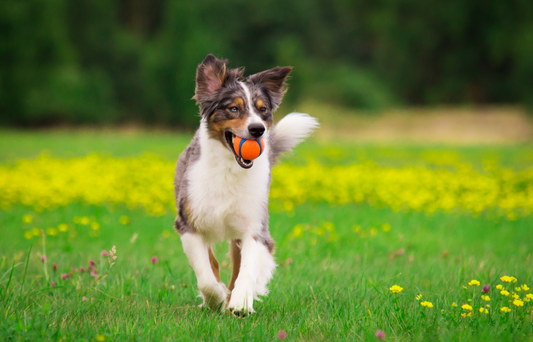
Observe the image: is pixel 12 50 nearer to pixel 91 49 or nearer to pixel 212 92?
pixel 91 49

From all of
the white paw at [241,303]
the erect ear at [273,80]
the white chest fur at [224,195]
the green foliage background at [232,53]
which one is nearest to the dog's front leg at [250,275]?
the white paw at [241,303]

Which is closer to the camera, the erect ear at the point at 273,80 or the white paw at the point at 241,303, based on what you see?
the white paw at the point at 241,303

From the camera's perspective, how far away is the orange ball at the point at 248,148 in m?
3.38

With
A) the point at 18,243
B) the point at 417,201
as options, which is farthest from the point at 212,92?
the point at 417,201

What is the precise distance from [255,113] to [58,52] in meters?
26.6

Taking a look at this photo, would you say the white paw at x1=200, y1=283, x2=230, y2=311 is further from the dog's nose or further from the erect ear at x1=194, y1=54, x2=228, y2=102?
the erect ear at x1=194, y1=54, x2=228, y2=102

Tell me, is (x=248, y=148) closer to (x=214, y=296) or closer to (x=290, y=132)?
(x=214, y=296)

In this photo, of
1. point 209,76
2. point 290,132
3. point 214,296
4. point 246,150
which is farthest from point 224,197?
point 290,132

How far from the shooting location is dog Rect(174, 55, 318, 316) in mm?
3477

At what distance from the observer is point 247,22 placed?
28.2 metres

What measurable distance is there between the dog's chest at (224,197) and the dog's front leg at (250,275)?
0.13m

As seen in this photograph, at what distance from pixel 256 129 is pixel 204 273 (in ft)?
3.58

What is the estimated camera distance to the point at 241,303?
3.23 m

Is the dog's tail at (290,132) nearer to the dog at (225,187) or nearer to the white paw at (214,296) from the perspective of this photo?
the dog at (225,187)
